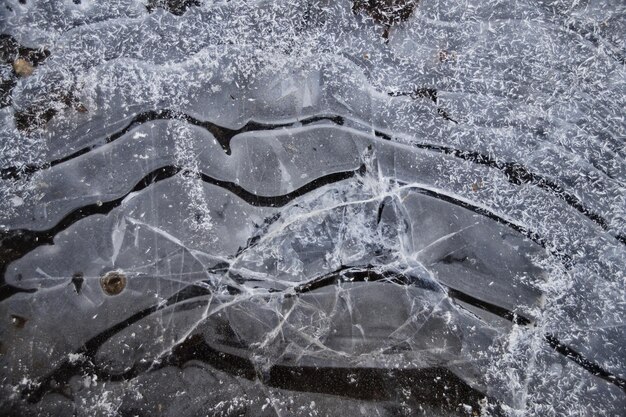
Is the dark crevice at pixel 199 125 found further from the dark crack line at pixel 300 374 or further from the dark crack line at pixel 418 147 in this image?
the dark crack line at pixel 300 374

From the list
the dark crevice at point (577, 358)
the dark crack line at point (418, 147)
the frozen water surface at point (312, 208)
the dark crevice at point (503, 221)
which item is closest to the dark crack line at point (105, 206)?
the frozen water surface at point (312, 208)

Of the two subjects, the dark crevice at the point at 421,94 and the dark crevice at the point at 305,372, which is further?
the dark crevice at the point at 421,94

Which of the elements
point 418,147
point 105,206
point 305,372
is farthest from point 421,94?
point 105,206

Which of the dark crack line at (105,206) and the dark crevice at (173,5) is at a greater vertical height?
the dark crevice at (173,5)

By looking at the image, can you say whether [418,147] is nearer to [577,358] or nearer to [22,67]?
[577,358]

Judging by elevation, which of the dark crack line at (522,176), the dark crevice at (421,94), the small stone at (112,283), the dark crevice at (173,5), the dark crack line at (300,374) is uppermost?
the dark crevice at (173,5)

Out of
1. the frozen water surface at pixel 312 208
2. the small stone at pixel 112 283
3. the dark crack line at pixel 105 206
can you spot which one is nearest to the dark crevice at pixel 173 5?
the frozen water surface at pixel 312 208

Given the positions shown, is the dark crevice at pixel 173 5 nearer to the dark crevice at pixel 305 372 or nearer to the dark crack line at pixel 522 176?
the dark crack line at pixel 522 176

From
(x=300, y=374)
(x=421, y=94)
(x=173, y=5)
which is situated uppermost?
(x=173, y=5)

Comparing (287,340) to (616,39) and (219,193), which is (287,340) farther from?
(616,39)

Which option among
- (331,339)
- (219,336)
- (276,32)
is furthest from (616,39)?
(219,336)
